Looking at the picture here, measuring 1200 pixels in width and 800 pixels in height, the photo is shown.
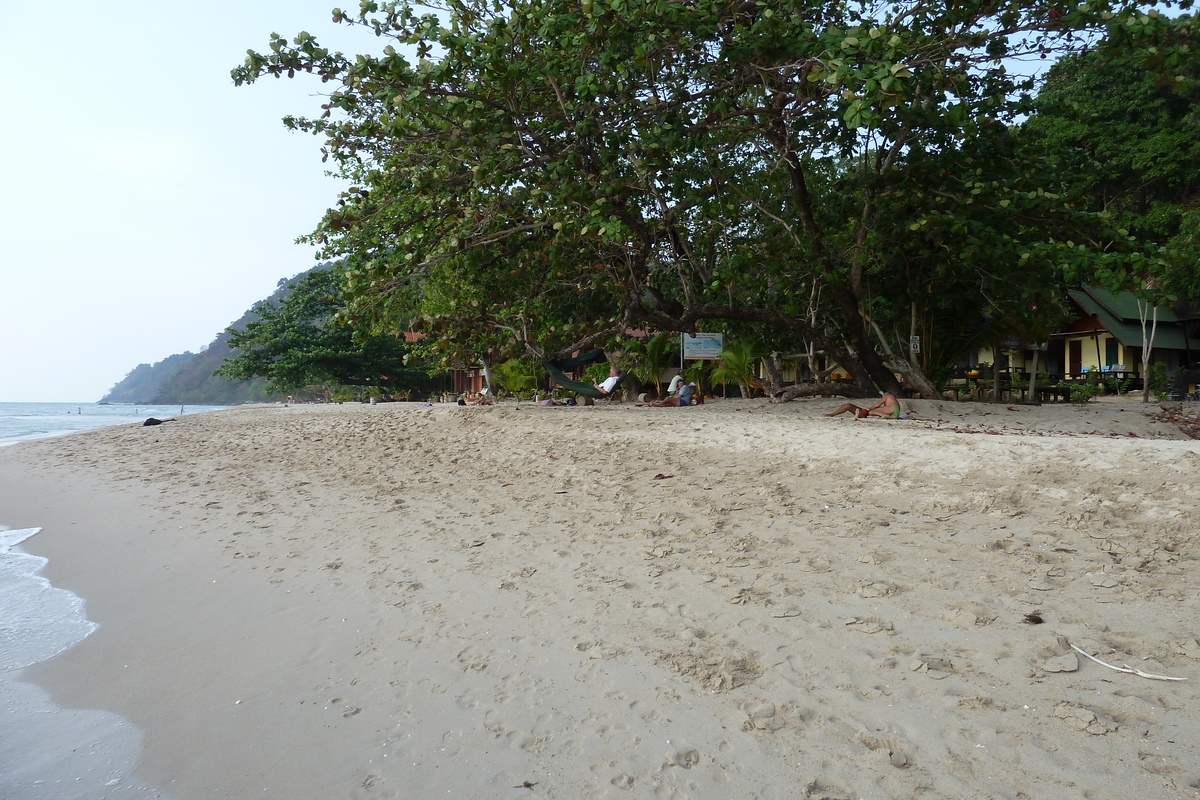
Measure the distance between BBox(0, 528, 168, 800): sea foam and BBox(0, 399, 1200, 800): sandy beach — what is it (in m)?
0.09

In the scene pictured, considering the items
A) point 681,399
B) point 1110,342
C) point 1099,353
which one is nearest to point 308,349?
point 681,399

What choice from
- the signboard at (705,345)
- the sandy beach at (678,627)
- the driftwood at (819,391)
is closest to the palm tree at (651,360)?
the signboard at (705,345)

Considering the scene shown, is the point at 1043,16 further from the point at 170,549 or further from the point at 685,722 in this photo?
the point at 170,549

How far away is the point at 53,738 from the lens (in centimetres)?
282

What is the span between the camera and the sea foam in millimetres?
2469

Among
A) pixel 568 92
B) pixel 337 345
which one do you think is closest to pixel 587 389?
pixel 568 92

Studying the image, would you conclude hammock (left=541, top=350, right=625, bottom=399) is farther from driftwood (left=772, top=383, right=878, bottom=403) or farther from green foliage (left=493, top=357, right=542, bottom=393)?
green foliage (left=493, top=357, right=542, bottom=393)

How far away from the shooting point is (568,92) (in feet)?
29.5

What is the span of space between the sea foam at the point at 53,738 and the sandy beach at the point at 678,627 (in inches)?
3.6

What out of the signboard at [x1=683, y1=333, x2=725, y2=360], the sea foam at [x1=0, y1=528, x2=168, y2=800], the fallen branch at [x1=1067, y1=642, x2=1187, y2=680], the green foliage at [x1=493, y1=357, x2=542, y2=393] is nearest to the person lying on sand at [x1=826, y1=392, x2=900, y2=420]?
the signboard at [x1=683, y1=333, x2=725, y2=360]

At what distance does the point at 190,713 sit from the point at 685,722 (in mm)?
2019

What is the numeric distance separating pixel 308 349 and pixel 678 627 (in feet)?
96.2

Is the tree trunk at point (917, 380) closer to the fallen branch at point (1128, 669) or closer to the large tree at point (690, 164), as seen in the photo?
the large tree at point (690, 164)

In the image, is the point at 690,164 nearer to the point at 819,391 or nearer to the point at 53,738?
the point at 819,391
